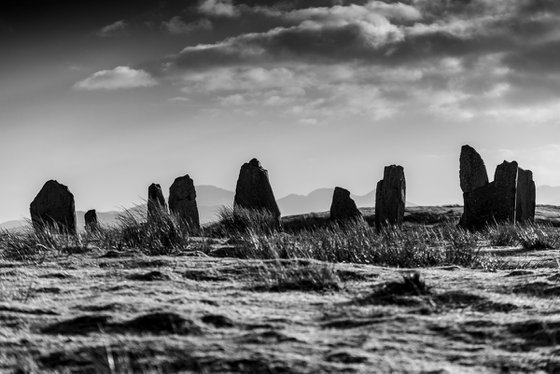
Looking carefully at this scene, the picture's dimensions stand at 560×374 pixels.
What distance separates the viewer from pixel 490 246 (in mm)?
11289

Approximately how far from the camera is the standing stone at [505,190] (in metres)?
17.2

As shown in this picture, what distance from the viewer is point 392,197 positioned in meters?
17.6

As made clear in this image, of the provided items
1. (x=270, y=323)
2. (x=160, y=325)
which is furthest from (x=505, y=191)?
(x=160, y=325)

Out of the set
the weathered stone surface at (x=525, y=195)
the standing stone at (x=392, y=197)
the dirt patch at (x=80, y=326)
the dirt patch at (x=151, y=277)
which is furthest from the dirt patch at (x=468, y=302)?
the weathered stone surface at (x=525, y=195)

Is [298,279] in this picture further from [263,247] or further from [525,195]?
[525,195]

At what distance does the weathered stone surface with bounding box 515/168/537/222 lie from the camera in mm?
20062

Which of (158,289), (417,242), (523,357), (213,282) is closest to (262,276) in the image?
(213,282)

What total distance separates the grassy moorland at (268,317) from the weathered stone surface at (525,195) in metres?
12.9

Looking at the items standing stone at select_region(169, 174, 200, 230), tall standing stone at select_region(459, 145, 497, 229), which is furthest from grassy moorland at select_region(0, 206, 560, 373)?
tall standing stone at select_region(459, 145, 497, 229)

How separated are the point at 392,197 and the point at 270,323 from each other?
13952 mm

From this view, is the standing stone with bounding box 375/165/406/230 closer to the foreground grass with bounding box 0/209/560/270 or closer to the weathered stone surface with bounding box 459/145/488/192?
the weathered stone surface with bounding box 459/145/488/192

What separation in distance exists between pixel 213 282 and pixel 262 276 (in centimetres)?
40

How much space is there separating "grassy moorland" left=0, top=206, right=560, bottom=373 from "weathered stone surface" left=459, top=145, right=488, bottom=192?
419 inches

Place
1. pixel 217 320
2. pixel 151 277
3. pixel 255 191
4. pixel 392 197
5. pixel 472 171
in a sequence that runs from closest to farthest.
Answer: pixel 217 320 → pixel 151 277 → pixel 255 191 → pixel 392 197 → pixel 472 171
